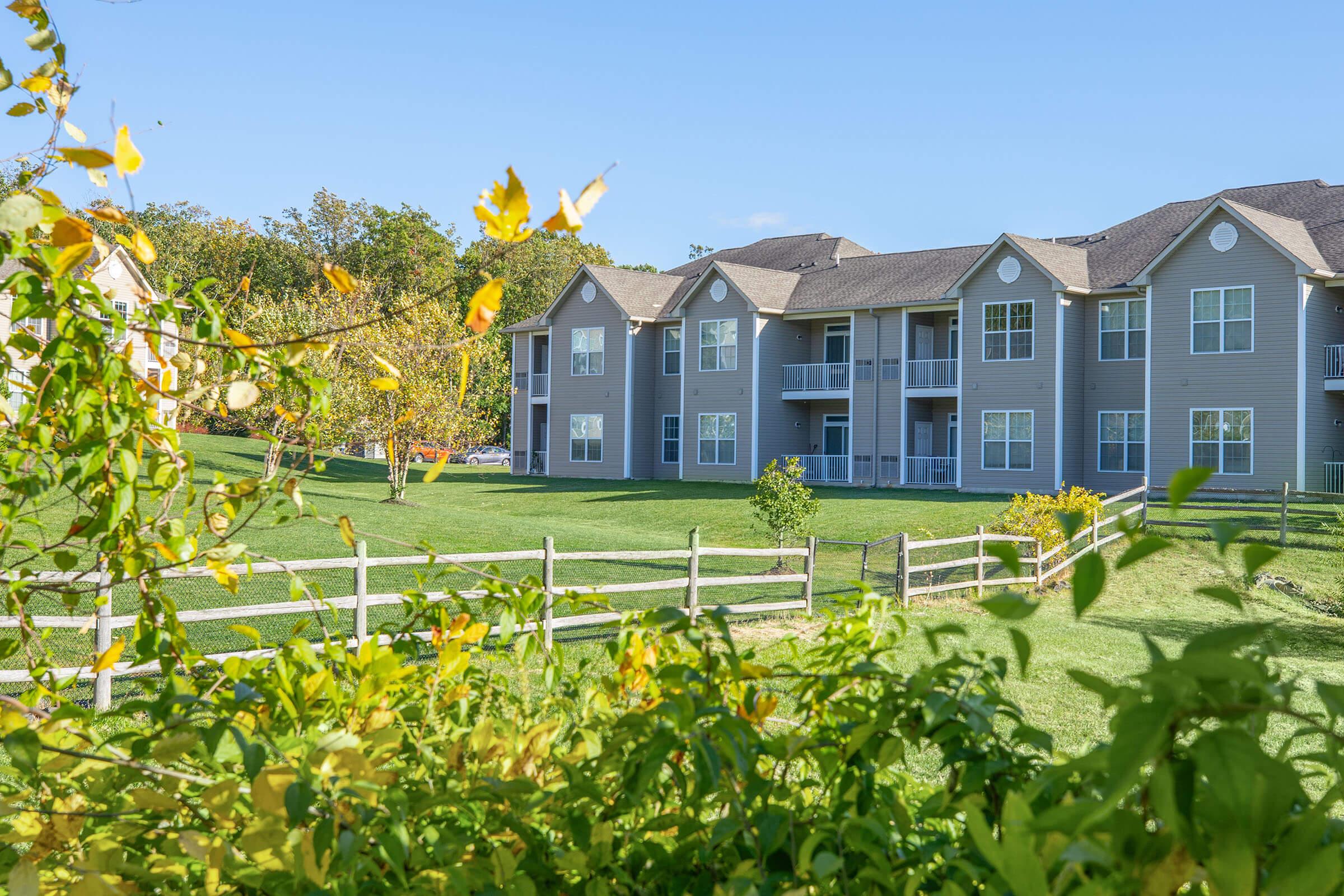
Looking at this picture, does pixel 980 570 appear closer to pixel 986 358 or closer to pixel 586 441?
pixel 986 358

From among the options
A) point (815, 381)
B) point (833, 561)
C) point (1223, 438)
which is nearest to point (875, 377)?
point (815, 381)

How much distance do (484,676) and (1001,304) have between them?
31654 millimetres

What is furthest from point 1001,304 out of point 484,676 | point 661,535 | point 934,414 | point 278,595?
point 484,676

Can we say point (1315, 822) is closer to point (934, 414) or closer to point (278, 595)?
point (278, 595)

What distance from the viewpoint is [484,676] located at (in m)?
2.56

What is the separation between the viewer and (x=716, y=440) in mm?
38125

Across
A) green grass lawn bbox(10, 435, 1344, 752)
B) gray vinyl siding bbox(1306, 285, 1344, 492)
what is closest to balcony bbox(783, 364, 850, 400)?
green grass lawn bbox(10, 435, 1344, 752)

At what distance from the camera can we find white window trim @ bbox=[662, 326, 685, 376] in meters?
39.2

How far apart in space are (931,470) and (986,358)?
3.90m

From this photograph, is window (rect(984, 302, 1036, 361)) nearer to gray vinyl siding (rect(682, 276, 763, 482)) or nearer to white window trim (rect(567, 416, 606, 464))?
gray vinyl siding (rect(682, 276, 763, 482))

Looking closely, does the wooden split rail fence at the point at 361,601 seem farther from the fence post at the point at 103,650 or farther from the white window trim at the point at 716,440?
the white window trim at the point at 716,440

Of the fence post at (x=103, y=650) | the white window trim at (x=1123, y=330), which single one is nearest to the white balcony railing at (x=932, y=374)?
the white window trim at (x=1123, y=330)

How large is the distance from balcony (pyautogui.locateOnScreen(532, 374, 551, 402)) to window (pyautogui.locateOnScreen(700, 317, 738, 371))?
958 cm

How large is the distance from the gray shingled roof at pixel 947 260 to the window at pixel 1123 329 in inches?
27.0
